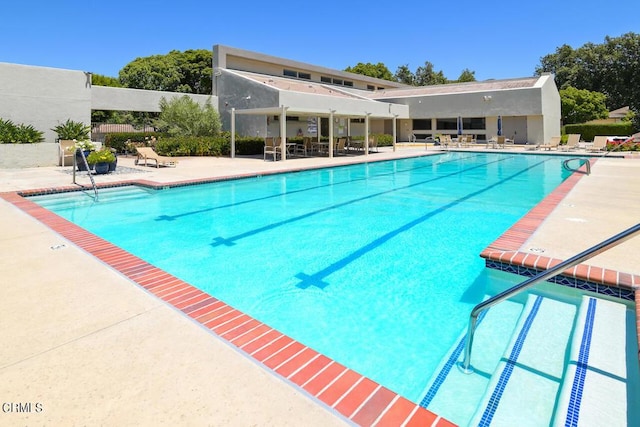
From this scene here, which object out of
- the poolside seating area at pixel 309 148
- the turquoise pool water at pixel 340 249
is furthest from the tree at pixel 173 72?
the turquoise pool water at pixel 340 249

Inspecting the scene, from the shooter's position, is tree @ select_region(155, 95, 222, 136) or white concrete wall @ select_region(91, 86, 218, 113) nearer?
white concrete wall @ select_region(91, 86, 218, 113)

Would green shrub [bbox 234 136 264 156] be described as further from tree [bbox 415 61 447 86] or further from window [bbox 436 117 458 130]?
tree [bbox 415 61 447 86]

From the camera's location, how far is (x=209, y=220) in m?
8.09

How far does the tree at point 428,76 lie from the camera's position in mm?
72188

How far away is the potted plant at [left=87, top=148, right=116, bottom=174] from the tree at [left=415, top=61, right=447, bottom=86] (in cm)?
6746

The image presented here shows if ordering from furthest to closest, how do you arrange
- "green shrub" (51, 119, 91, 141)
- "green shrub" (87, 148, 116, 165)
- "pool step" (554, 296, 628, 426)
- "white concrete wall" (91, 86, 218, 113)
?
"white concrete wall" (91, 86, 218, 113) < "green shrub" (51, 119, 91, 141) < "green shrub" (87, 148, 116, 165) < "pool step" (554, 296, 628, 426)

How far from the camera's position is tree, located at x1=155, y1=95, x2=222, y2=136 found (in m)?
22.5

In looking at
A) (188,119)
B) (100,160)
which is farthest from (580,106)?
(100,160)

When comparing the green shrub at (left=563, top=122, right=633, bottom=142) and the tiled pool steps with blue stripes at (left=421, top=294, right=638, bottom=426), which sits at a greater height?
the green shrub at (left=563, top=122, right=633, bottom=142)

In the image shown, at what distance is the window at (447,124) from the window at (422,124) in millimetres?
858

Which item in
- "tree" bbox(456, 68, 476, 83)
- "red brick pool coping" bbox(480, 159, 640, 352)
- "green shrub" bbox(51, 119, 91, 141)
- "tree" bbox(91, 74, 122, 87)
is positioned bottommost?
"red brick pool coping" bbox(480, 159, 640, 352)

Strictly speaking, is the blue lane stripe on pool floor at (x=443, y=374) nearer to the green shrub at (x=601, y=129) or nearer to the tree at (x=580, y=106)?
the green shrub at (x=601, y=129)

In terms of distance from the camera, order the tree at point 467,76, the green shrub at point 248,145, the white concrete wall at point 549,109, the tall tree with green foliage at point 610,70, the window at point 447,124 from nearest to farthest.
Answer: the green shrub at point 248,145 < the white concrete wall at point 549,109 < the window at point 447,124 < the tall tree with green foliage at point 610,70 < the tree at point 467,76


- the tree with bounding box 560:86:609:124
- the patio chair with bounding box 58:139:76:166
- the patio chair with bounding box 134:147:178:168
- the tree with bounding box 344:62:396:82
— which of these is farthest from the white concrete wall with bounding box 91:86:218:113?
the tree with bounding box 344:62:396:82
